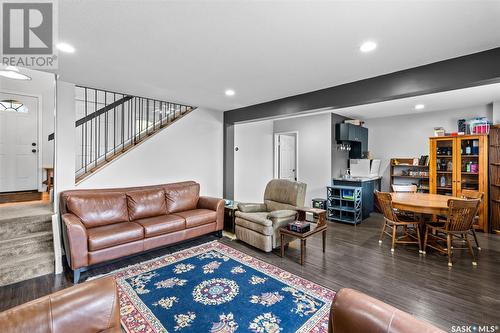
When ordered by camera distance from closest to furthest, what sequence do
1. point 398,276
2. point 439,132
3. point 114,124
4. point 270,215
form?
point 398,276, point 270,215, point 114,124, point 439,132

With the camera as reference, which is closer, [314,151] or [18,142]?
[18,142]

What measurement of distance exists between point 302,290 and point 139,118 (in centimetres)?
405

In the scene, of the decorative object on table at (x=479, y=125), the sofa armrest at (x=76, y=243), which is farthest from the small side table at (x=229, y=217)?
the decorative object on table at (x=479, y=125)

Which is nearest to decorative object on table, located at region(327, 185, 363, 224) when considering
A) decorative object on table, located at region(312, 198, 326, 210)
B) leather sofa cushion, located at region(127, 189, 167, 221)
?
decorative object on table, located at region(312, 198, 326, 210)

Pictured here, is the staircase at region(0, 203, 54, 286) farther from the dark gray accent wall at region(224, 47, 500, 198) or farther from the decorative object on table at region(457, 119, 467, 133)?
the decorative object on table at region(457, 119, 467, 133)

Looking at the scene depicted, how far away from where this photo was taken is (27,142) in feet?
15.8

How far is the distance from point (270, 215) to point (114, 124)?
337cm

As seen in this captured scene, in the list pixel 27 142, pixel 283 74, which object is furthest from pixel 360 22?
Result: pixel 27 142

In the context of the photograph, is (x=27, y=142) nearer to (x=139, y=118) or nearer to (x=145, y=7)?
(x=139, y=118)

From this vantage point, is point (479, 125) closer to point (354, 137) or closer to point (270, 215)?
point (354, 137)

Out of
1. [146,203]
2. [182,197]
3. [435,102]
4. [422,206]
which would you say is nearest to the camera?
[422,206]

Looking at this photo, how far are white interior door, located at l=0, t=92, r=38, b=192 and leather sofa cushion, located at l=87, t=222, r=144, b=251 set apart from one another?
3227mm

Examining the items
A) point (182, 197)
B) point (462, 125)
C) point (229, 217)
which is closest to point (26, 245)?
point (182, 197)

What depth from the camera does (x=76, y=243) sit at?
2645 mm
